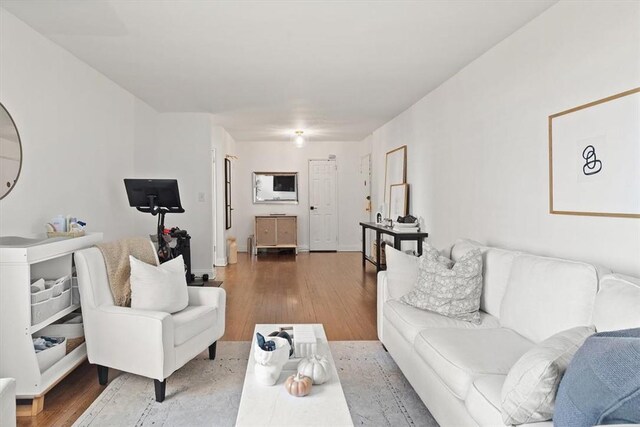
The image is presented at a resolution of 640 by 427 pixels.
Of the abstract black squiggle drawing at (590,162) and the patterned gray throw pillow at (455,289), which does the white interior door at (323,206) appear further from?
the abstract black squiggle drawing at (590,162)

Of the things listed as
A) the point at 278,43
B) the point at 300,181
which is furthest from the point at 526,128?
the point at 300,181

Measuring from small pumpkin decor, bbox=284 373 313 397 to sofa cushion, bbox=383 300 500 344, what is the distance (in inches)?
34.9

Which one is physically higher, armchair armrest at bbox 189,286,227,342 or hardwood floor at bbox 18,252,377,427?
armchair armrest at bbox 189,286,227,342

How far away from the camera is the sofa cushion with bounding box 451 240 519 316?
254 cm

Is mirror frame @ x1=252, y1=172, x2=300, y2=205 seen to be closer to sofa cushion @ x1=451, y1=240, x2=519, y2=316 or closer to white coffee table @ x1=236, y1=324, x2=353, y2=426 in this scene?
sofa cushion @ x1=451, y1=240, x2=519, y2=316

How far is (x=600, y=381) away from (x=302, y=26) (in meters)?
2.68

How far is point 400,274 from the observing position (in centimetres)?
302

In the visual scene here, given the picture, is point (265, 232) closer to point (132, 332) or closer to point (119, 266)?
point (119, 266)

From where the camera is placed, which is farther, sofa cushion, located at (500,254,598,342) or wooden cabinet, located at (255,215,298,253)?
wooden cabinet, located at (255,215,298,253)

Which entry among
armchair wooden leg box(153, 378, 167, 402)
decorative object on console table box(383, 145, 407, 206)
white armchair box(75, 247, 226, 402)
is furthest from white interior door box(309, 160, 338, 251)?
armchair wooden leg box(153, 378, 167, 402)

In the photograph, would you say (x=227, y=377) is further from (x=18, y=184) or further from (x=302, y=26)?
(x=302, y=26)

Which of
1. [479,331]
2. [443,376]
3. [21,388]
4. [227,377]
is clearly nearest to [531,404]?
[443,376]

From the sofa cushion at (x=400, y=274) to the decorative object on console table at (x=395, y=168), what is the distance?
9.11 feet

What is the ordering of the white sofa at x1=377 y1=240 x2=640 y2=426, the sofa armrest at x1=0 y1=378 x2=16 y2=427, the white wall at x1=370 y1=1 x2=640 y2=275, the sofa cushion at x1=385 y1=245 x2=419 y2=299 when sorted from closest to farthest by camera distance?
the sofa armrest at x1=0 y1=378 x2=16 y2=427 → the white sofa at x1=377 y1=240 x2=640 y2=426 → the white wall at x1=370 y1=1 x2=640 y2=275 → the sofa cushion at x1=385 y1=245 x2=419 y2=299
